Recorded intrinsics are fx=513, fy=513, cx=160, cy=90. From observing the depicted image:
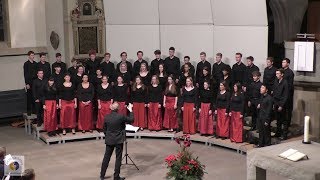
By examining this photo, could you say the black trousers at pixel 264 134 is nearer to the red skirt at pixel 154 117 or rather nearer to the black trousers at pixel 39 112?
the red skirt at pixel 154 117

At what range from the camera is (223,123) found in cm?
1384

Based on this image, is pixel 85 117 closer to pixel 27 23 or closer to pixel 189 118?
pixel 189 118

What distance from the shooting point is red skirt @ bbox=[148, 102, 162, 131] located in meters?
14.8

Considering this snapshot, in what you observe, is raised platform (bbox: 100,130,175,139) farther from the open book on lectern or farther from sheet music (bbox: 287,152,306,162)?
sheet music (bbox: 287,152,306,162)

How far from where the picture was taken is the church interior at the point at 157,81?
13141mm

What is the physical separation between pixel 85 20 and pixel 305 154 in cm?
1179

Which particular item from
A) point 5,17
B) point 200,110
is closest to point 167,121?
point 200,110

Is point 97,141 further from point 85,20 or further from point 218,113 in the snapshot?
point 85,20

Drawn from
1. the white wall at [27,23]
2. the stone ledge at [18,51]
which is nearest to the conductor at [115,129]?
the stone ledge at [18,51]

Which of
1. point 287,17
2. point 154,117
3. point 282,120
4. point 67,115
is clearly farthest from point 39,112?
point 287,17

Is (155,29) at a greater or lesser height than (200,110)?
greater

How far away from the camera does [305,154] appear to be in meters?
6.77

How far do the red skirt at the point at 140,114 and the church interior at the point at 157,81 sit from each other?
31 millimetres

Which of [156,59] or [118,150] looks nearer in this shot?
[118,150]
